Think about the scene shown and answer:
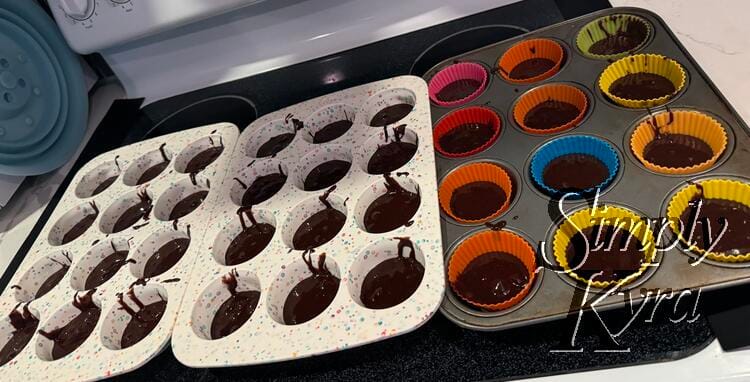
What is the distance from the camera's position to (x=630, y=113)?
113 cm

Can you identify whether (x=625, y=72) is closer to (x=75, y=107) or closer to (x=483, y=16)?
(x=483, y=16)

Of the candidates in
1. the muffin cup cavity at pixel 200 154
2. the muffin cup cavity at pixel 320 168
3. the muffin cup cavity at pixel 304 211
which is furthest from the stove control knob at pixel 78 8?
the muffin cup cavity at pixel 304 211

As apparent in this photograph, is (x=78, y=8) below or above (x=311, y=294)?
above

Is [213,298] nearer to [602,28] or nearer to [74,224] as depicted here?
[74,224]

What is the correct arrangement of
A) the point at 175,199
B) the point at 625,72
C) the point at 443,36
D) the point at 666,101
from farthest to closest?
the point at 443,36
the point at 175,199
the point at 625,72
the point at 666,101

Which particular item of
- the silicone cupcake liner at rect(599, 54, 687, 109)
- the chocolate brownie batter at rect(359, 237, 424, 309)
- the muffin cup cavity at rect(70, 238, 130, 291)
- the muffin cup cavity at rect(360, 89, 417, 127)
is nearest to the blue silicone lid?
the muffin cup cavity at rect(70, 238, 130, 291)

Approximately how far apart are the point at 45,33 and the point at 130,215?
0.67 meters

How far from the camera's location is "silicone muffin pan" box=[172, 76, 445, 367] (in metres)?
0.96

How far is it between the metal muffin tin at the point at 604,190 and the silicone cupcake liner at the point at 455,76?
0.8 inches

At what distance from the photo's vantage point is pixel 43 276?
133 centimetres

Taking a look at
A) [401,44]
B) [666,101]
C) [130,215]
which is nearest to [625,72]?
[666,101]

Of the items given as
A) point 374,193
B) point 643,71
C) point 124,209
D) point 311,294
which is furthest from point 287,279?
point 643,71

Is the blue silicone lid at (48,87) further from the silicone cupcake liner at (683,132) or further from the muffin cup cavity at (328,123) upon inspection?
the silicone cupcake liner at (683,132)

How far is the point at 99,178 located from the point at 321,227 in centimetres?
77
